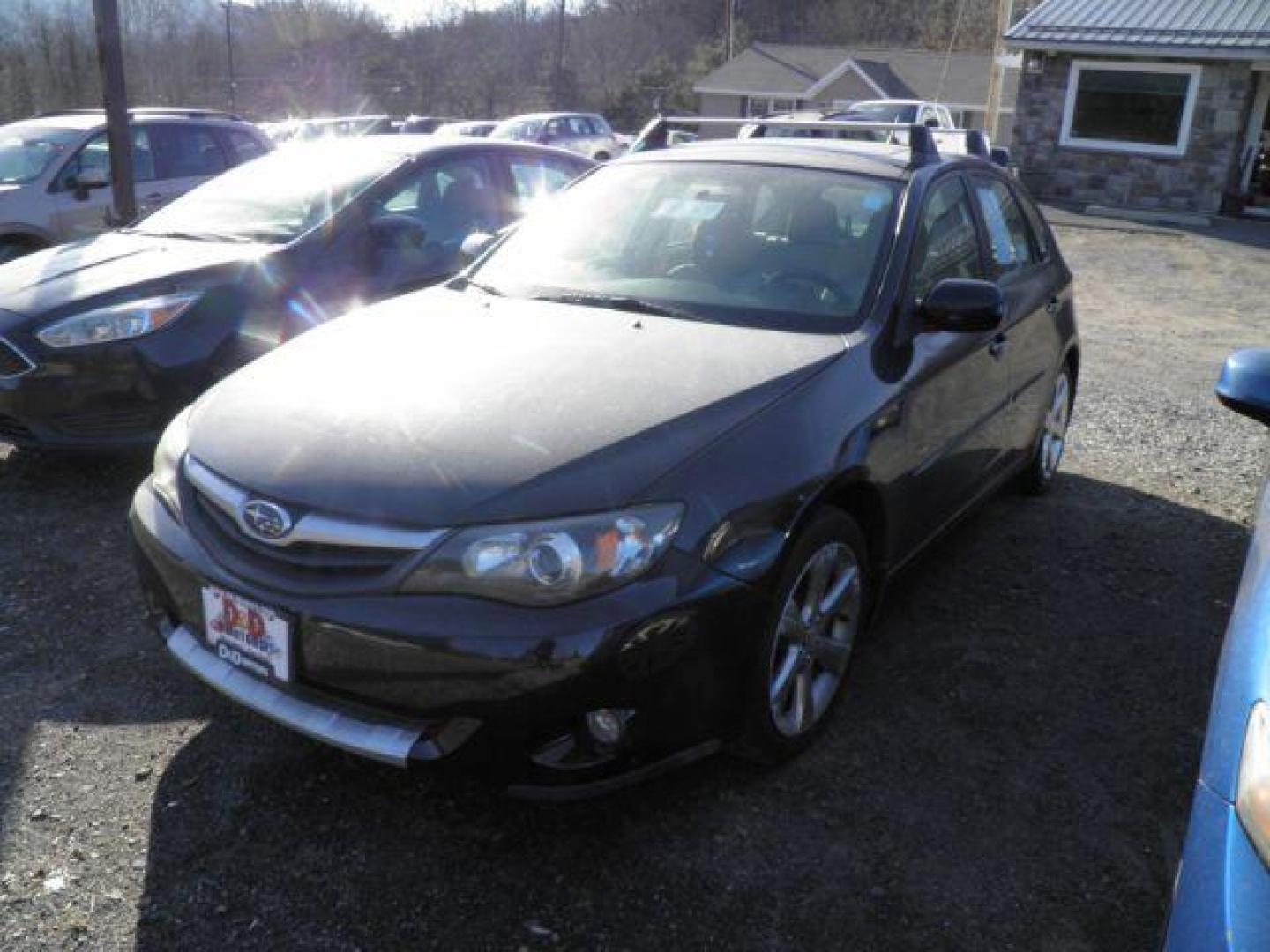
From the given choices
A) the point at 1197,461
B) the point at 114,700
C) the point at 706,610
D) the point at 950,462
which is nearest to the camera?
the point at 706,610

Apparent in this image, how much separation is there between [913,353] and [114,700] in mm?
2652

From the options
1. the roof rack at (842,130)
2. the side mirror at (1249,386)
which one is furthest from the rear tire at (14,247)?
the side mirror at (1249,386)

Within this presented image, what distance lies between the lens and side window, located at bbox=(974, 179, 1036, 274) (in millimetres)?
4160

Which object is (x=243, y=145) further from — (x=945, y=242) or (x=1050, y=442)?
(x=945, y=242)

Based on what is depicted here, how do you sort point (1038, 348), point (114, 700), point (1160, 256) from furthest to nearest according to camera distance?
point (1160, 256), point (1038, 348), point (114, 700)

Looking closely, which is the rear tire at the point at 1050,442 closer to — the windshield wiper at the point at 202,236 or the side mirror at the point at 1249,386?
the side mirror at the point at 1249,386

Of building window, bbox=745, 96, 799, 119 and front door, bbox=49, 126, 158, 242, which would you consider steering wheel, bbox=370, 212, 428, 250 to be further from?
building window, bbox=745, 96, 799, 119

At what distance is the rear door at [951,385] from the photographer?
11.0 feet

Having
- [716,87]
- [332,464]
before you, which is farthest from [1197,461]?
[716,87]

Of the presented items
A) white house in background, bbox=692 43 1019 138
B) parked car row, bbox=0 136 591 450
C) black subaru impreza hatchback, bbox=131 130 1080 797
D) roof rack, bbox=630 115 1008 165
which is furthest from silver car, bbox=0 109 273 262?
white house in background, bbox=692 43 1019 138

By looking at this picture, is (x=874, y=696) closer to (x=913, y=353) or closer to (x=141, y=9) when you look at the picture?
(x=913, y=353)

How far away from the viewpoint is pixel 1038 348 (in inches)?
178

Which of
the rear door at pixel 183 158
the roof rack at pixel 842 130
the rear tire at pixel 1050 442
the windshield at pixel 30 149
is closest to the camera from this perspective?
the roof rack at pixel 842 130

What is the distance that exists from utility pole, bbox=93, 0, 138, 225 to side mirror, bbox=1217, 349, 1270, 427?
771cm
